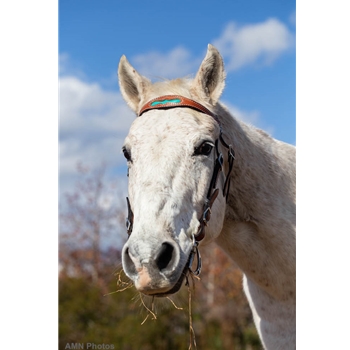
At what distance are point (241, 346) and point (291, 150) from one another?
8270 millimetres

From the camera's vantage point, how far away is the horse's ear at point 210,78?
2.50 metres

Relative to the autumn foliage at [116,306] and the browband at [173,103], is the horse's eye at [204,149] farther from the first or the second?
the autumn foliage at [116,306]

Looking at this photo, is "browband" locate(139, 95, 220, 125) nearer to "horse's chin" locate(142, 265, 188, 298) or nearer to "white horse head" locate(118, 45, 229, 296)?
"white horse head" locate(118, 45, 229, 296)

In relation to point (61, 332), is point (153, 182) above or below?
above

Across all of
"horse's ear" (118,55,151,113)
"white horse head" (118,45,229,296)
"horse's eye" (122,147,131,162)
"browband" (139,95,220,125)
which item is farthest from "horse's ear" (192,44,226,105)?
"horse's eye" (122,147,131,162)

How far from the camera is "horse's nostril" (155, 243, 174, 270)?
188cm

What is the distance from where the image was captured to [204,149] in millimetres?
2270

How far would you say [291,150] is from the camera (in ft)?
10.0

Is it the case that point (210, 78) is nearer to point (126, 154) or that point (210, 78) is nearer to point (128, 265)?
point (126, 154)
